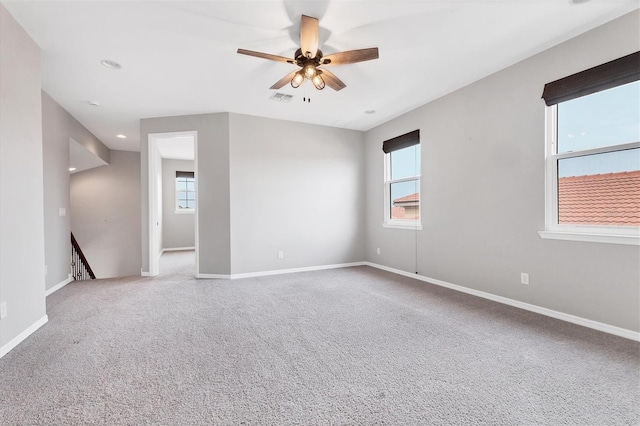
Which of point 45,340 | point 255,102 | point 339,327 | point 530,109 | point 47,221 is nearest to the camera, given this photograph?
point 45,340

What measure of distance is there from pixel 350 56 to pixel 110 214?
7.23 m

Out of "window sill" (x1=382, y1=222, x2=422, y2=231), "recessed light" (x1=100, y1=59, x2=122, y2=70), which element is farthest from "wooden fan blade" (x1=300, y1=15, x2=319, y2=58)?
"window sill" (x1=382, y1=222, x2=422, y2=231)

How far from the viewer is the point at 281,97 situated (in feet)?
13.1

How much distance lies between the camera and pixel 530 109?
299 centimetres

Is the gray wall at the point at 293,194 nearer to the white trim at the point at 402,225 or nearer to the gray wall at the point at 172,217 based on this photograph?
the white trim at the point at 402,225

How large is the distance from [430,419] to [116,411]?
5.47 ft

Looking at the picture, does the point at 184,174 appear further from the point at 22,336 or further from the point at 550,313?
the point at 550,313

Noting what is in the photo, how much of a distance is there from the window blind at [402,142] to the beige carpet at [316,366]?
249 cm

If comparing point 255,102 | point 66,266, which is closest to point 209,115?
point 255,102

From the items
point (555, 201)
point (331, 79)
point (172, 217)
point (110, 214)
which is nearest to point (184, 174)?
point (172, 217)

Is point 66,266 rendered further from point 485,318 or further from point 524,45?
point 524,45

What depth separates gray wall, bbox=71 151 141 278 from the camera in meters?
6.84

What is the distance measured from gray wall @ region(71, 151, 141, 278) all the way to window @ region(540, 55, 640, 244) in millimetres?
8218

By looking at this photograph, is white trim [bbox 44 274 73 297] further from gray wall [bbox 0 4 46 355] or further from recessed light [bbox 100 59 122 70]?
recessed light [bbox 100 59 122 70]
